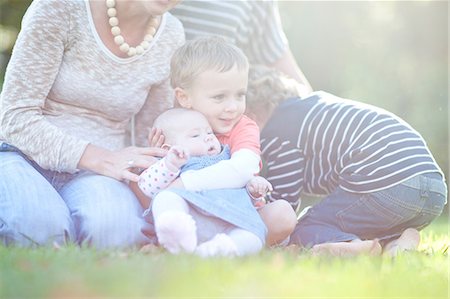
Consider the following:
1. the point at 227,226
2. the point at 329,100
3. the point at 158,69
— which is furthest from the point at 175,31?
the point at 227,226

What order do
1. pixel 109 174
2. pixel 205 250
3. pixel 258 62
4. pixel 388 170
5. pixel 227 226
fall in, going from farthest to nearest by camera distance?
pixel 258 62 < pixel 388 170 < pixel 109 174 < pixel 227 226 < pixel 205 250

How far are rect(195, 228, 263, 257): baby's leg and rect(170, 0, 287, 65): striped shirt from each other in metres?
0.99

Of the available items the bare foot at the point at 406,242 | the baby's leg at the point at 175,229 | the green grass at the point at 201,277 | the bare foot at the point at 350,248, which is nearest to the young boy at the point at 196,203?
the baby's leg at the point at 175,229

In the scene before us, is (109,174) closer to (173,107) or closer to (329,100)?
(173,107)

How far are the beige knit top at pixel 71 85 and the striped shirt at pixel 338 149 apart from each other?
0.39 meters

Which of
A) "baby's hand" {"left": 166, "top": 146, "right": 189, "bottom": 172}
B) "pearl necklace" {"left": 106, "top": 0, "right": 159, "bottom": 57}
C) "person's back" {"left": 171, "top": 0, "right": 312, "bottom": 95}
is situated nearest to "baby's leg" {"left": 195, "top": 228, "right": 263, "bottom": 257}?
"baby's hand" {"left": 166, "top": 146, "right": 189, "bottom": 172}

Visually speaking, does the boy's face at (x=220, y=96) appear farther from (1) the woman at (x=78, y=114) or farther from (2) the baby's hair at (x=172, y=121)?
(1) the woman at (x=78, y=114)

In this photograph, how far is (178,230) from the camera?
194 cm

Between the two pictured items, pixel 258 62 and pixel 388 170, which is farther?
pixel 258 62

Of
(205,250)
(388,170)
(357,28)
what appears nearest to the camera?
(205,250)

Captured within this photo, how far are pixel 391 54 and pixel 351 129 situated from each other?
3.97 metres

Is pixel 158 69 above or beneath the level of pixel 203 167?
above

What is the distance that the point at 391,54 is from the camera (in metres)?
6.33

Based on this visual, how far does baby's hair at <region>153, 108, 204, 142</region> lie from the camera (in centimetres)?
226
